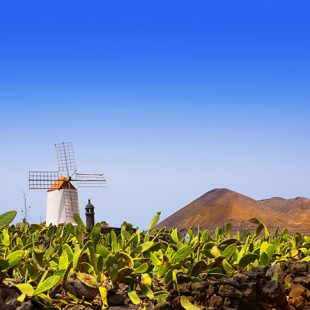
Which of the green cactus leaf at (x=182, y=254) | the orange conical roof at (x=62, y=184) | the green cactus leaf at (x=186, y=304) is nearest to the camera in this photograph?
the green cactus leaf at (x=186, y=304)

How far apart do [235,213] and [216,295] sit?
3894 centimetres

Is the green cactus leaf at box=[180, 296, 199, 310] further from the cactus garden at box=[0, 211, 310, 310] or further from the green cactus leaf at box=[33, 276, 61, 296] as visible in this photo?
the green cactus leaf at box=[33, 276, 61, 296]

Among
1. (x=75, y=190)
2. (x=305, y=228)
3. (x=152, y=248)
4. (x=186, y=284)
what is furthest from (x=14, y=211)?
(x=305, y=228)

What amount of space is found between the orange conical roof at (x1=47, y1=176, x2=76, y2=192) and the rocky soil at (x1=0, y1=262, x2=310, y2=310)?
28.4 metres

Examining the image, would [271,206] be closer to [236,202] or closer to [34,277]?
[236,202]

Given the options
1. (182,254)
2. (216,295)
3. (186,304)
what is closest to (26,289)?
(186,304)

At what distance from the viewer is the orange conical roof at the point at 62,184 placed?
1446 inches

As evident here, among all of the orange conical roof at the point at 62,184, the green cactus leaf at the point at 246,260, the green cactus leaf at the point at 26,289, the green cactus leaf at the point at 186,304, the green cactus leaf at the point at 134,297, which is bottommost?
the green cactus leaf at the point at 186,304

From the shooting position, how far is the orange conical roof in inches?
1446

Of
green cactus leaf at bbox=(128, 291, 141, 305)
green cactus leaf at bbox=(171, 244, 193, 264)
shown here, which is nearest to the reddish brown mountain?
green cactus leaf at bbox=(171, 244, 193, 264)

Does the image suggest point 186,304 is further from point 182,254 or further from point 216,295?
point 182,254

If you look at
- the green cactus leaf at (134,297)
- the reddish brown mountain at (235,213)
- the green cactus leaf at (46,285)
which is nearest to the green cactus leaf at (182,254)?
the green cactus leaf at (134,297)

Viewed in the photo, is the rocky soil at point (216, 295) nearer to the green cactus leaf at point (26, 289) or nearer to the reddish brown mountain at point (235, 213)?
the green cactus leaf at point (26, 289)

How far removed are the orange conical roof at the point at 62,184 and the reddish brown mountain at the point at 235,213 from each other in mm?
10492
